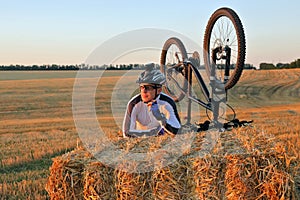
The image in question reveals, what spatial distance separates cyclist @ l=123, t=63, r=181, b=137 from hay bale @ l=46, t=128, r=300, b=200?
1139mm

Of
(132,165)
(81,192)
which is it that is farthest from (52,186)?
(132,165)

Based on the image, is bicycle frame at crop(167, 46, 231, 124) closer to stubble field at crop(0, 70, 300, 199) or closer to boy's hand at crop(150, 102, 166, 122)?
stubble field at crop(0, 70, 300, 199)

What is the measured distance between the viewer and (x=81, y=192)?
3443 mm

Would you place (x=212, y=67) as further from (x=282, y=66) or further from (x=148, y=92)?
(x=282, y=66)

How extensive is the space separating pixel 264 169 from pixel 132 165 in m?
1.03

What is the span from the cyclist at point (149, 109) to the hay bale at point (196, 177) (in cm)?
114

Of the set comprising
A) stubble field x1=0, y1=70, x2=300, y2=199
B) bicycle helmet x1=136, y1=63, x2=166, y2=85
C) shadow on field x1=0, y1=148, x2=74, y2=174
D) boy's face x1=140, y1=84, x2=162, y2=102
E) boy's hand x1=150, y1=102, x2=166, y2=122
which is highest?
bicycle helmet x1=136, y1=63, x2=166, y2=85

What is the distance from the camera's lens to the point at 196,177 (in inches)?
128

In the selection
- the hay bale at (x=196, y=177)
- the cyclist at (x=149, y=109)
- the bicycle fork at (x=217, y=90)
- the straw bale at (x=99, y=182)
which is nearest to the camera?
the hay bale at (x=196, y=177)

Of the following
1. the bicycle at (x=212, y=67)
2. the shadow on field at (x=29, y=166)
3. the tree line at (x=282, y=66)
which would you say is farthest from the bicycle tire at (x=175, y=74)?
the tree line at (x=282, y=66)

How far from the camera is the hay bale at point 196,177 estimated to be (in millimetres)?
3191

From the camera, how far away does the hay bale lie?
319cm

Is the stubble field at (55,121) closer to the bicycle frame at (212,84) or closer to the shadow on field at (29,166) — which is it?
the shadow on field at (29,166)

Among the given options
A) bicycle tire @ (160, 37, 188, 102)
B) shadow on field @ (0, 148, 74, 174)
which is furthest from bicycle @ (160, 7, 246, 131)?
shadow on field @ (0, 148, 74, 174)
